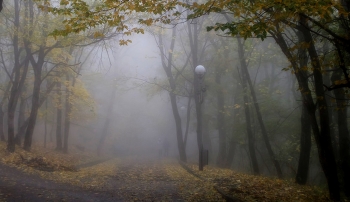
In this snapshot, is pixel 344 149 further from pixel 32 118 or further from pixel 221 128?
Answer: pixel 32 118

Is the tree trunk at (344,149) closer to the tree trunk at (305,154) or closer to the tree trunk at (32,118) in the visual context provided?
the tree trunk at (305,154)

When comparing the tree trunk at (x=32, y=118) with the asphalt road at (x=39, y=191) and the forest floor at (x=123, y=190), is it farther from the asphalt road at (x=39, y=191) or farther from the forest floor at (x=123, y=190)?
the asphalt road at (x=39, y=191)

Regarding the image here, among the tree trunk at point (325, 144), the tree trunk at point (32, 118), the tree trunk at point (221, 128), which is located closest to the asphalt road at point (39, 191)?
the tree trunk at point (325, 144)

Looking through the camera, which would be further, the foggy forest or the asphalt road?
the asphalt road

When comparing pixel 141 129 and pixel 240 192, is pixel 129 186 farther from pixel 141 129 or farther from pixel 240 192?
pixel 141 129

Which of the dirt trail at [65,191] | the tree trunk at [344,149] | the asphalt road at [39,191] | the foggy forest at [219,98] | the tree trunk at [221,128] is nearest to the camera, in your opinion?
the foggy forest at [219,98]

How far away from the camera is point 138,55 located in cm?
6806

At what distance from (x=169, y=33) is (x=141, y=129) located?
96.9 ft

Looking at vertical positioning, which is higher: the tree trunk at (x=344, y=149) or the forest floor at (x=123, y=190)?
the tree trunk at (x=344, y=149)

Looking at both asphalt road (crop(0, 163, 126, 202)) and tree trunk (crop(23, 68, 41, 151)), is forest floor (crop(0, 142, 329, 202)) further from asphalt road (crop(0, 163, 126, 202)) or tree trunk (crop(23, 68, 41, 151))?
tree trunk (crop(23, 68, 41, 151))

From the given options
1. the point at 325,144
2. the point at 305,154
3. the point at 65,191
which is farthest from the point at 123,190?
the point at 305,154

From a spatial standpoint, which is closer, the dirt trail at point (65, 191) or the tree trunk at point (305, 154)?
the dirt trail at point (65, 191)

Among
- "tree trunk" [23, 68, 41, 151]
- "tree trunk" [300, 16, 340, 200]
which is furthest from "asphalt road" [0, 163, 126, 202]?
"tree trunk" [23, 68, 41, 151]

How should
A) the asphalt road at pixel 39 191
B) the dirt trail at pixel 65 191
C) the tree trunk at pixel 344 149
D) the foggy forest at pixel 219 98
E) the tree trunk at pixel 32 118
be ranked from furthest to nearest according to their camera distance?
the tree trunk at pixel 32 118, the tree trunk at pixel 344 149, the dirt trail at pixel 65 191, the asphalt road at pixel 39 191, the foggy forest at pixel 219 98
